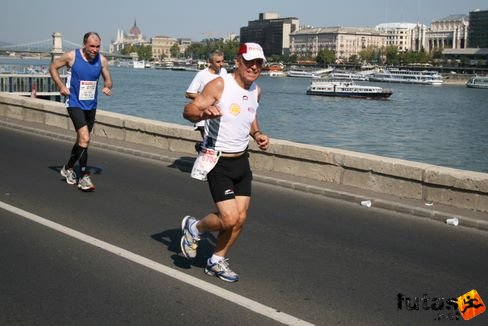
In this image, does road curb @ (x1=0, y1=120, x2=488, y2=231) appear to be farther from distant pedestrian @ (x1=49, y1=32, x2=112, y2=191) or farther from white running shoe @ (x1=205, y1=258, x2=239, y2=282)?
white running shoe @ (x1=205, y1=258, x2=239, y2=282)

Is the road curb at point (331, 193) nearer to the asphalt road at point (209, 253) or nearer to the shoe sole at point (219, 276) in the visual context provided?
the asphalt road at point (209, 253)

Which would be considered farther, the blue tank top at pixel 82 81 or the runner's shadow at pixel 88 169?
the runner's shadow at pixel 88 169

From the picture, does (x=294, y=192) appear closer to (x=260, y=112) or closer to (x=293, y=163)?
→ (x=293, y=163)

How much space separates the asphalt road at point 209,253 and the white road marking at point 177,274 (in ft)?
0.04

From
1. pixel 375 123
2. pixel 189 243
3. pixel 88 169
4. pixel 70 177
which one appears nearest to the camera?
pixel 189 243

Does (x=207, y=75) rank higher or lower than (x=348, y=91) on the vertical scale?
higher

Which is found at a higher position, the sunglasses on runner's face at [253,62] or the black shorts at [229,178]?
the sunglasses on runner's face at [253,62]

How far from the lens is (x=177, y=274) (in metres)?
5.67

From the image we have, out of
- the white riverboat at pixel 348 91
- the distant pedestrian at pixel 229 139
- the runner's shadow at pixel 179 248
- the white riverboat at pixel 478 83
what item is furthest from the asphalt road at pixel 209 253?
the white riverboat at pixel 478 83

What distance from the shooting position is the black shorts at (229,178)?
5.42 metres

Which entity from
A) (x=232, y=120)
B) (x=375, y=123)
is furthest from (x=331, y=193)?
(x=375, y=123)

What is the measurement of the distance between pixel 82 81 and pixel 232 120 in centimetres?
437

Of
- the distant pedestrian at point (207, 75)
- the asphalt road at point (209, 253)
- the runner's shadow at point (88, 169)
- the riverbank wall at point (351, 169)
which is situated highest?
the distant pedestrian at point (207, 75)

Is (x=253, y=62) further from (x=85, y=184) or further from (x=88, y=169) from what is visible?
(x=88, y=169)
